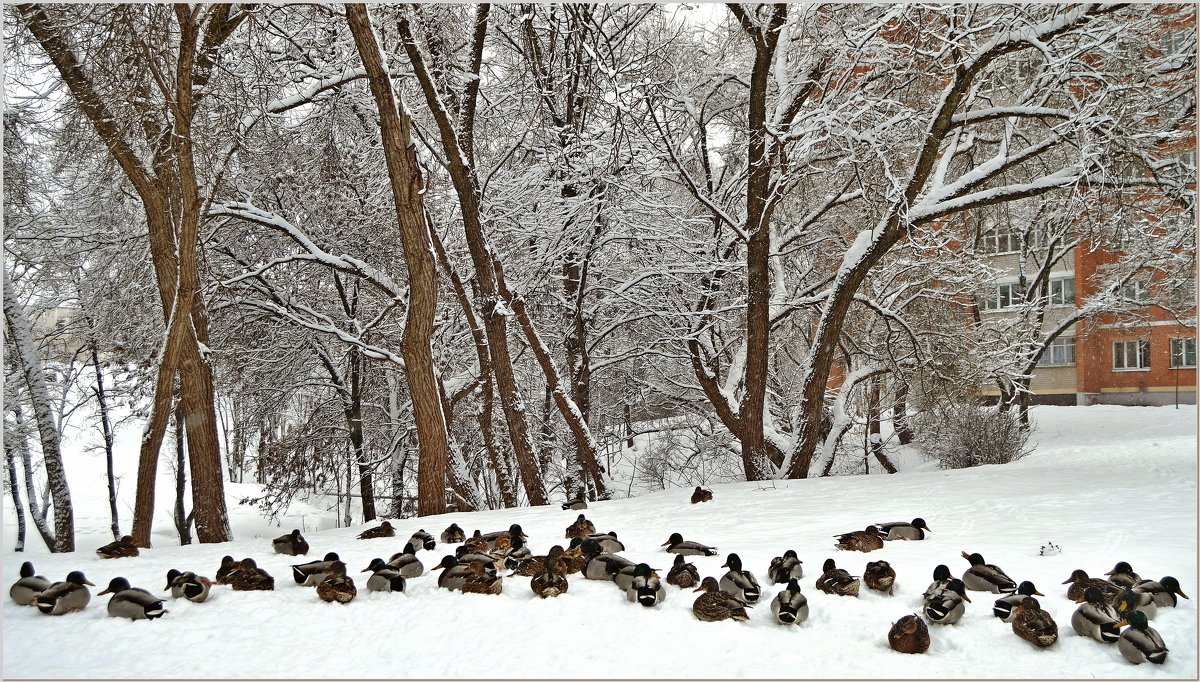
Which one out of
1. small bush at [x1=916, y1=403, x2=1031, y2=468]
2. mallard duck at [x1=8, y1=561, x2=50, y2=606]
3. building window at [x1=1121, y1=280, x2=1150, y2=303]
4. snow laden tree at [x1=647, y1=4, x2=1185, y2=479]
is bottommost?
small bush at [x1=916, y1=403, x2=1031, y2=468]

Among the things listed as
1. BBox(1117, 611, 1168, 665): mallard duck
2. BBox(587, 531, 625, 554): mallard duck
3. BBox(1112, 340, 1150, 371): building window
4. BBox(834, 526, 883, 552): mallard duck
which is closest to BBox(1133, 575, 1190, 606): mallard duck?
BBox(1117, 611, 1168, 665): mallard duck

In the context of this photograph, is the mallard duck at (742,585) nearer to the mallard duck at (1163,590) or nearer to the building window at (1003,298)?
the mallard duck at (1163,590)

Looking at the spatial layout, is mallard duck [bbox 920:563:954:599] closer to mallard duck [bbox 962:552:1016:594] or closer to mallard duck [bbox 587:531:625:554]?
mallard duck [bbox 962:552:1016:594]

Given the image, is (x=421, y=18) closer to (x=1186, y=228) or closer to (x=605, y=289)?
(x=605, y=289)

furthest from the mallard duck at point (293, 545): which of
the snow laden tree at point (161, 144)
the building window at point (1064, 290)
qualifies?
the building window at point (1064, 290)

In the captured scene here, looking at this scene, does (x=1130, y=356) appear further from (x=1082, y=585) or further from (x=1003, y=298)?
(x=1082, y=585)

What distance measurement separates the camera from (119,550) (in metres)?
5.12

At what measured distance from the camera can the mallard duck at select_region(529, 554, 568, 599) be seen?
3.96m

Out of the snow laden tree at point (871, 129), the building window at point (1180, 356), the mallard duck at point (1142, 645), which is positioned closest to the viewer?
the mallard duck at point (1142, 645)

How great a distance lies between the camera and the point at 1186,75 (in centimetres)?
761

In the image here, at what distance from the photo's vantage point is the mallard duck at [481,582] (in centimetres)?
403

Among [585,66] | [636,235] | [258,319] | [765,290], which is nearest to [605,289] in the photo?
[636,235]

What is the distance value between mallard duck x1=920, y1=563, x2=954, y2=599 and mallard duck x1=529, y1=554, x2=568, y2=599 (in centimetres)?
165

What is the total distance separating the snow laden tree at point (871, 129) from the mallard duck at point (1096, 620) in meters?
4.67
